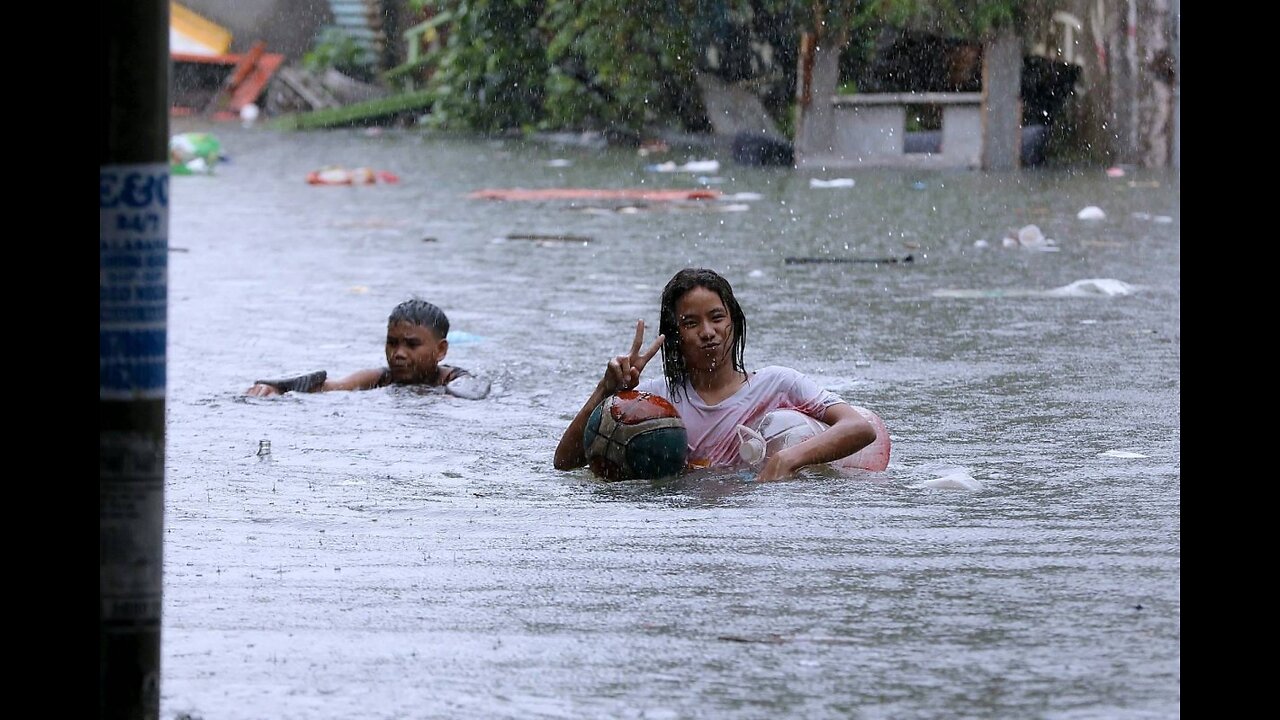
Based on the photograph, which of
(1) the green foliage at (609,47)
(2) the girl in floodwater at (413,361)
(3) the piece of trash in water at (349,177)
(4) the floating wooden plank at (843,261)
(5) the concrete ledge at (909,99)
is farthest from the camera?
(1) the green foliage at (609,47)

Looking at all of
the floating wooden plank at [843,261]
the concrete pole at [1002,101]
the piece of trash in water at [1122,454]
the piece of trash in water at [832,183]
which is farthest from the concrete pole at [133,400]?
the concrete pole at [1002,101]

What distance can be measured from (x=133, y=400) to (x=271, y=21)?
34525 millimetres

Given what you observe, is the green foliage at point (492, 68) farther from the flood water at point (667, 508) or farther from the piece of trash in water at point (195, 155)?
the flood water at point (667, 508)

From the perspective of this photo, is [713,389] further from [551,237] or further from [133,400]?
[551,237]

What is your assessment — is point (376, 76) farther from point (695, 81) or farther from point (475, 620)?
point (475, 620)

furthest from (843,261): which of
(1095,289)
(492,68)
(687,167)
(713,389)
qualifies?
(492,68)

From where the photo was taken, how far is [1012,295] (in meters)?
12.2

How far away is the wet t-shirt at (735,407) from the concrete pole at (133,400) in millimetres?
3752

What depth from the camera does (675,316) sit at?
7.01 metres

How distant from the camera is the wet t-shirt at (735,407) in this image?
704 centimetres

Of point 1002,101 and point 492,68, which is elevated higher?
point 492,68
